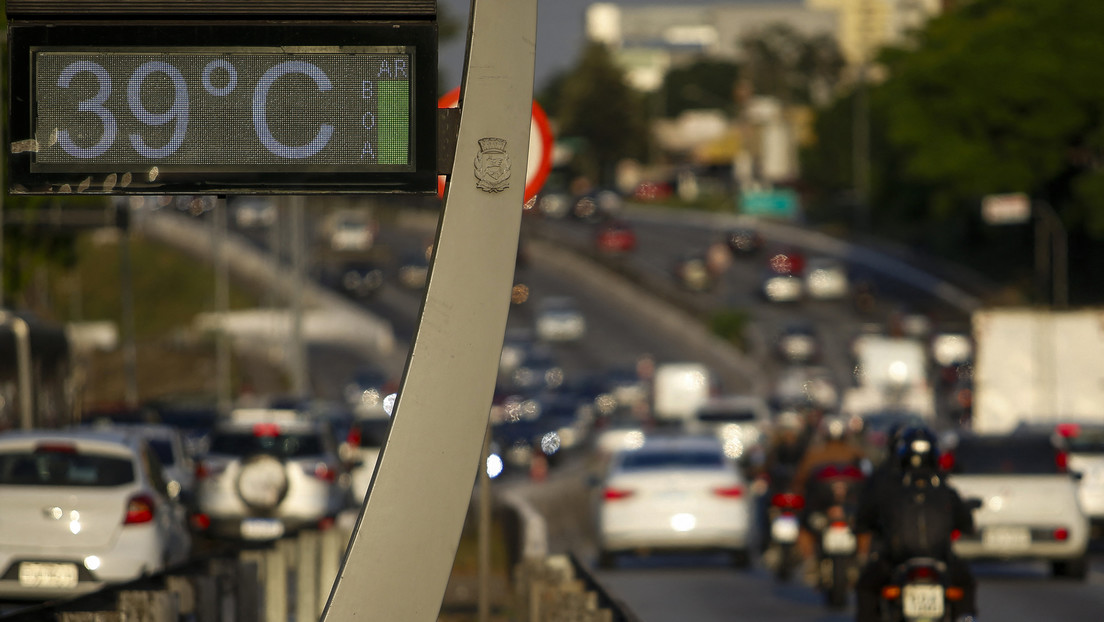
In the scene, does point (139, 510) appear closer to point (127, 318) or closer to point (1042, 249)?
point (127, 318)

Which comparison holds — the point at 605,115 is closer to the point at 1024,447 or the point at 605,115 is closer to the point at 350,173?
the point at 1024,447

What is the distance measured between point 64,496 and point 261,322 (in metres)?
70.2

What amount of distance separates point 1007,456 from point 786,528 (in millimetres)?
2960

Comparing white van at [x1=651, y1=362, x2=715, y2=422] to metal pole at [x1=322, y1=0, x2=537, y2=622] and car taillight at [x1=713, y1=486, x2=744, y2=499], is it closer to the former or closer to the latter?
car taillight at [x1=713, y1=486, x2=744, y2=499]

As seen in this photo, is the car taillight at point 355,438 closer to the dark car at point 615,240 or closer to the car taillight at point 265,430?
the car taillight at point 265,430

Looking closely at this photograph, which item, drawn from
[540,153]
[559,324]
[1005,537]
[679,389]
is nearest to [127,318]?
[679,389]

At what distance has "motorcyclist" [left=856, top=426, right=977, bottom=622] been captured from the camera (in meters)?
11.3

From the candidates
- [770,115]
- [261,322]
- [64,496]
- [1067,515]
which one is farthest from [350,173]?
[770,115]

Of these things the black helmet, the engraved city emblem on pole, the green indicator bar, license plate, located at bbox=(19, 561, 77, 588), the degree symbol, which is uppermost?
the degree symbol

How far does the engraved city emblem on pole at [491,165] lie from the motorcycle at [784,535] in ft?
40.4

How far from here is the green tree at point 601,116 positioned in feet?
581

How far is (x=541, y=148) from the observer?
1198cm

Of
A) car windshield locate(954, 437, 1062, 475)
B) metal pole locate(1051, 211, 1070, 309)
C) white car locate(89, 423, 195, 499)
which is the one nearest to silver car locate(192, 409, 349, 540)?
white car locate(89, 423, 195, 499)

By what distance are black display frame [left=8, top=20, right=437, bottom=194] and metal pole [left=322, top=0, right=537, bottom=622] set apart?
18 cm
